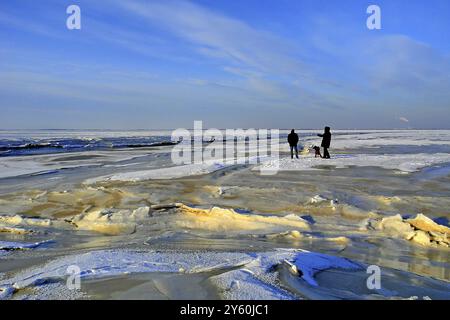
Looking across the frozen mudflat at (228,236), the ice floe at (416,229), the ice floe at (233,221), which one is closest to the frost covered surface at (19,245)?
the frozen mudflat at (228,236)

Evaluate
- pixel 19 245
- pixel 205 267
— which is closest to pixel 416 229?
pixel 205 267

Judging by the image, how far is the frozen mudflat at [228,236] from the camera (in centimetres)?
419

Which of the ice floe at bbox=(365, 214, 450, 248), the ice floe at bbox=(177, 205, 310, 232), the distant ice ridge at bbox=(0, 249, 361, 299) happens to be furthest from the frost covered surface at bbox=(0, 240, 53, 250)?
the ice floe at bbox=(365, 214, 450, 248)

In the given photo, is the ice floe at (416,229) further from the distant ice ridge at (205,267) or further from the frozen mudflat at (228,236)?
the distant ice ridge at (205,267)

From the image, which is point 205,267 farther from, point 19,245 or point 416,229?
point 416,229

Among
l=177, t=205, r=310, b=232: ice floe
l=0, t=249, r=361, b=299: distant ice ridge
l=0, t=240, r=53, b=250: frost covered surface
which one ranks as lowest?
l=0, t=240, r=53, b=250: frost covered surface

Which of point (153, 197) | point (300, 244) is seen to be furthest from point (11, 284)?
point (153, 197)

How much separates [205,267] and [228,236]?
2.15 meters

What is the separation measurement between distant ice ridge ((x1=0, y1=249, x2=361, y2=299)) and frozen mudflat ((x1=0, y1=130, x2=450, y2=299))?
2cm

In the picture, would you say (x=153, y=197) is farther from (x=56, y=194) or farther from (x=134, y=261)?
(x=134, y=261)

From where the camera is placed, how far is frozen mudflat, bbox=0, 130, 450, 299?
4.19 meters

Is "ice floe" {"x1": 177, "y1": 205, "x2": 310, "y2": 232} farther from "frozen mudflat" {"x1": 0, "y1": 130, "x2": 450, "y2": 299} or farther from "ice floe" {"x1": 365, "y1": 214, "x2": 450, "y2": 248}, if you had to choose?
"ice floe" {"x1": 365, "y1": 214, "x2": 450, "y2": 248}

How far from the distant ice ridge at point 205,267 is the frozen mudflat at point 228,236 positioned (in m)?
0.02
